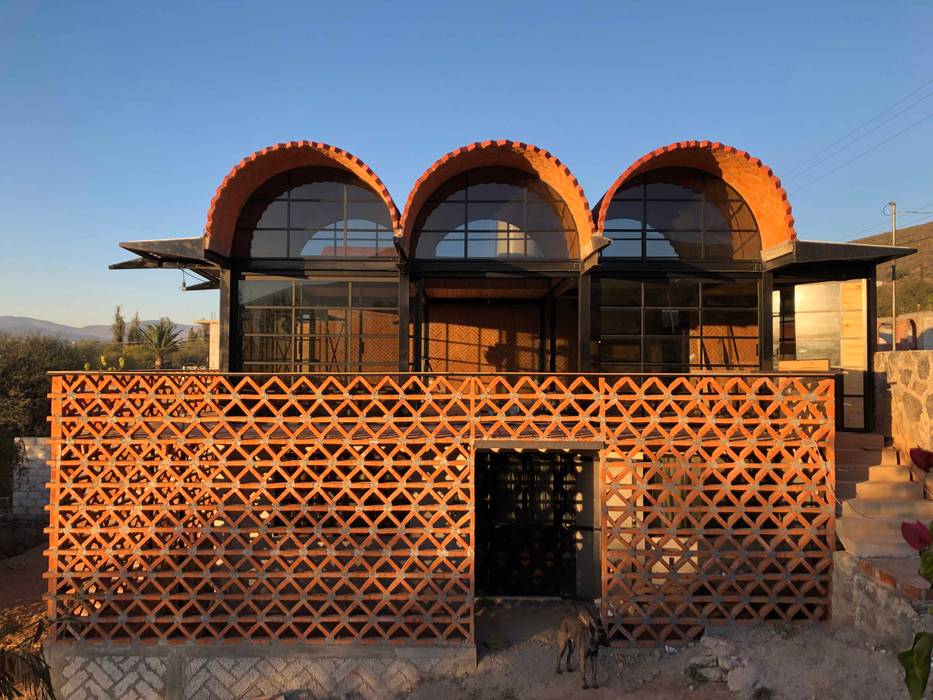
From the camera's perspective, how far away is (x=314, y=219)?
9.79 meters

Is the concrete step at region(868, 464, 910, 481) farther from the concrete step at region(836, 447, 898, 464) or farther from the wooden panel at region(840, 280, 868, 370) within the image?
the wooden panel at region(840, 280, 868, 370)

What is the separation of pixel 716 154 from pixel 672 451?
5685 millimetres

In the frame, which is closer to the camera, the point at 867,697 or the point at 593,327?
the point at 867,697

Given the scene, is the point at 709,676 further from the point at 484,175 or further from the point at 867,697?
the point at 484,175

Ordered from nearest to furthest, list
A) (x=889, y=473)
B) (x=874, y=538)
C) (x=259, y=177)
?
(x=874, y=538) < (x=889, y=473) < (x=259, y=177)

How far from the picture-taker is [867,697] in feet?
18.3

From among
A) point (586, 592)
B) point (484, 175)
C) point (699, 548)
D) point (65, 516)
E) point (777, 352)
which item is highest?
point (484, 175)

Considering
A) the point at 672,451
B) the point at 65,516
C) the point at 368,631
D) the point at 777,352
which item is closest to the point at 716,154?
the point at 777,352

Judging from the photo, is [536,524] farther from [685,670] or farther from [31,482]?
[31,482]

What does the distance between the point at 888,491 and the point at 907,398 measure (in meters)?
1.86

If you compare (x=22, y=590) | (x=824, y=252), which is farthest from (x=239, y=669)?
(x=824, y=252)

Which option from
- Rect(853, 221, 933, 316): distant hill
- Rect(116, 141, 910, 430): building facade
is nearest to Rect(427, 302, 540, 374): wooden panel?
Rect(116, 141, 910, 430): building facade

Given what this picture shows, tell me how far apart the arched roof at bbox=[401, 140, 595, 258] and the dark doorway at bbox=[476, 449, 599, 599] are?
4096 millimetres

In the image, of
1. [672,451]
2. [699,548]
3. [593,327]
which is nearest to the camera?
[672,451]
